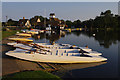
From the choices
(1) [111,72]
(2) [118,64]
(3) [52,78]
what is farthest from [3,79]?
(2) [118,64]

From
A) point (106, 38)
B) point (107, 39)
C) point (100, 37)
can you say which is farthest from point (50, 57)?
point (100, 37)

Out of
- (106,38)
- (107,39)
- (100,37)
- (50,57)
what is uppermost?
(100,37)

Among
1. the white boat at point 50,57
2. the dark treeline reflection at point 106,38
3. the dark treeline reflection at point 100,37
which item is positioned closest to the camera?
the white boat at point 50,57

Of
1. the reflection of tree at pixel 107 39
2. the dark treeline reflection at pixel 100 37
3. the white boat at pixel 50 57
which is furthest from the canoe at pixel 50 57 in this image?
the reflection of tree at pixel 107 39

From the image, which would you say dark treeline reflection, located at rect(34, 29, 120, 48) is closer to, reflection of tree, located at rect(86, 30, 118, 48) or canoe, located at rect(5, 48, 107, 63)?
reflection of tree, located at rect(86, 30, 118, 48)

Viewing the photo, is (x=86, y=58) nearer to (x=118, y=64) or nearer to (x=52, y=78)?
(x=118, y=64)

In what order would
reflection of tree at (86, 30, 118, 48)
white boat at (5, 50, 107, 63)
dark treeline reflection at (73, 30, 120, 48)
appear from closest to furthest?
white boat at (5, 50, 107, 63) → reflection of tree at (86, 30, 118, 48) → dark treeline reflection at (73, 30, 120, 48)

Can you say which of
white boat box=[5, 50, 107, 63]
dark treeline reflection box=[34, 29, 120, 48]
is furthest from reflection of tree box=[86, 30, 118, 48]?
white boat box=[5, 50, 107, 63]

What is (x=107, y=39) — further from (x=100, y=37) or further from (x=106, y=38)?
(x=100, y=37)

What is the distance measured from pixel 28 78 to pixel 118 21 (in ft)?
447

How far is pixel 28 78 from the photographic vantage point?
10.6 metres

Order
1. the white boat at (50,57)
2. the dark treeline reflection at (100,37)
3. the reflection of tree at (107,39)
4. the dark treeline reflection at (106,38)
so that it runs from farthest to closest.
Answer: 1. the dark treeline reflection at (100,37)
2. the dark treeline reflection at (106,38)
3. the reflection of tree at (107,39)
4. the white boat at (50,57)

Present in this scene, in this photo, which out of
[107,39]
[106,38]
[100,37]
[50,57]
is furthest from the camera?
[100,37]

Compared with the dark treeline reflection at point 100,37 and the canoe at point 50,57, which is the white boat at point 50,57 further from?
the dark treeline reflection at point 100,37
